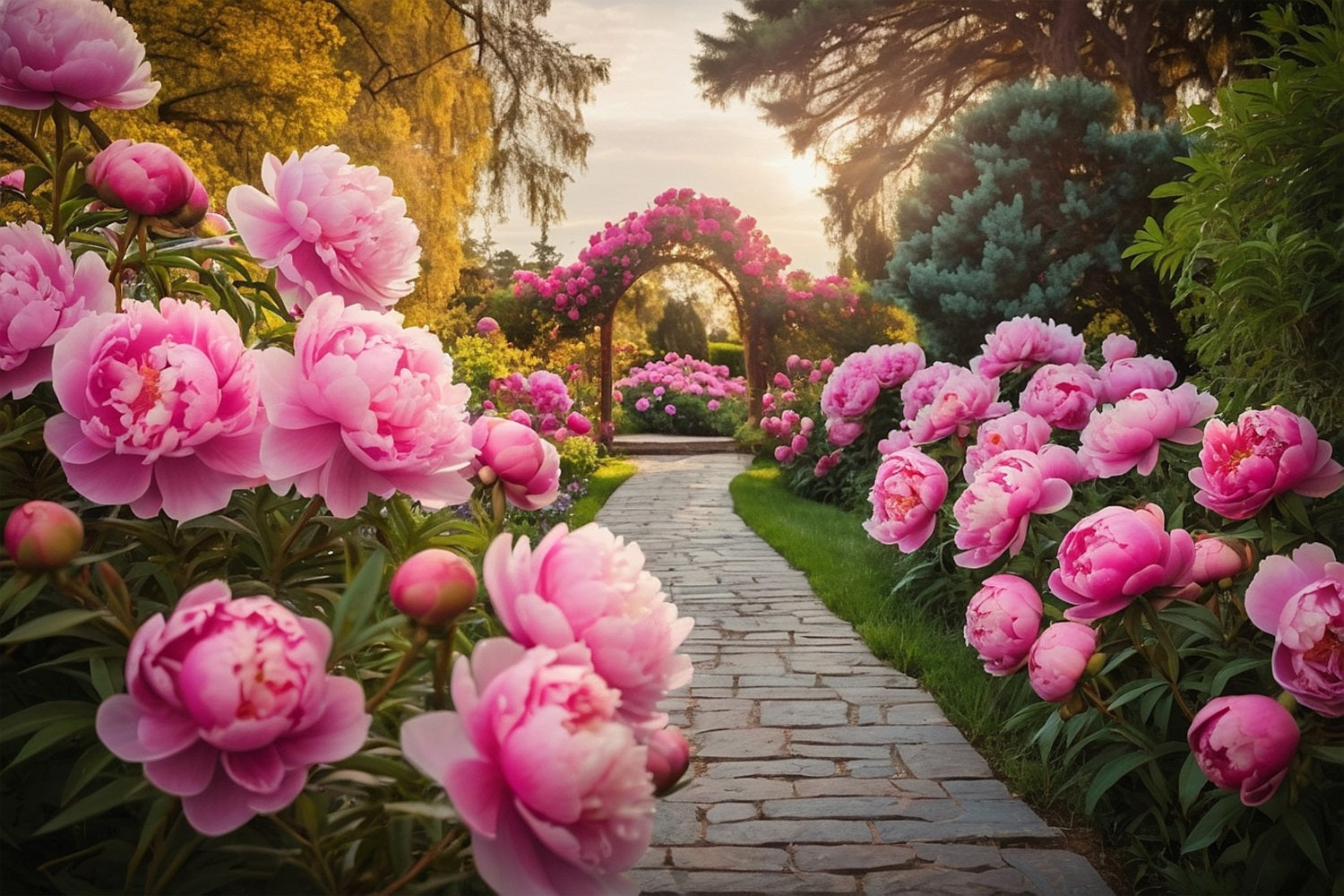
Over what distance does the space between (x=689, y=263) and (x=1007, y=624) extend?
34.8ft

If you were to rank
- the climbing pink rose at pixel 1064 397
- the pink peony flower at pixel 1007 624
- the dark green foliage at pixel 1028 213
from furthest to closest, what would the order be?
the dark green foliage at pixel 1028 213
the climbing pink rose at pixel 1064 397
the pink peony flower at pixel 1007 624

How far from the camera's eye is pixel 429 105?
14.7 meters

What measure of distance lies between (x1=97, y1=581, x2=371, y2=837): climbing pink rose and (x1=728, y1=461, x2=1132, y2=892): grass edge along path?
73.6 inches

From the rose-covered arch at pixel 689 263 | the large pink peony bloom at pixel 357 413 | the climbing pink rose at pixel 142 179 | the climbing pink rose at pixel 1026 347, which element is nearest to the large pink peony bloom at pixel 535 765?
the large pink peony bloom at pixel 357 413

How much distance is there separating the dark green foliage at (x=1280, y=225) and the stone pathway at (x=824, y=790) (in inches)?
45.0

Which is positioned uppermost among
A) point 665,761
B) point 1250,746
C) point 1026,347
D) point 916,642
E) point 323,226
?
point 323,226

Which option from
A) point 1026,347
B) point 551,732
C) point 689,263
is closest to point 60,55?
point 551,732

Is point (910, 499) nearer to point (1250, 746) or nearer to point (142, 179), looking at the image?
point (1250, 746)

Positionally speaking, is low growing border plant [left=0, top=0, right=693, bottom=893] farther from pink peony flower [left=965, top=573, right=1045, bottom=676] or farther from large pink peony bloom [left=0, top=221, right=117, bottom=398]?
pink peony flower [left=965, top=573, right=1045, bottom=676]

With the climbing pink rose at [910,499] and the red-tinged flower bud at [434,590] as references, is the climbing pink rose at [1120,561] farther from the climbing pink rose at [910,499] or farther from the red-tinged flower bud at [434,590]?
the red-tinged flower bud at [434,590]

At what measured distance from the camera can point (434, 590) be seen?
679mm

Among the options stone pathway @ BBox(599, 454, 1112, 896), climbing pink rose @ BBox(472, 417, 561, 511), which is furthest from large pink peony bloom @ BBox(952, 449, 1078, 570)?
climbing pink rose @ BBox(472, 417, 561, 511)

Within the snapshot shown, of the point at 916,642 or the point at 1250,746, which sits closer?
the point at 1250,746

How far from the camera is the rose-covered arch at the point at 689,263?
11.8 metres
